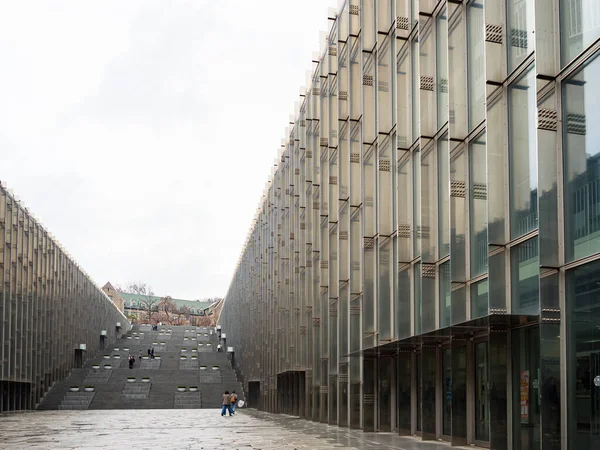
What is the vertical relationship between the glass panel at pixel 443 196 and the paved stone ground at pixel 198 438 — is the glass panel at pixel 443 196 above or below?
above

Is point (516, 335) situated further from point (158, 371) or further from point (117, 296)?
point (117, 296)

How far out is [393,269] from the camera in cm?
2544

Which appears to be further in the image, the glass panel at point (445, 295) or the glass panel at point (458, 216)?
the glass panel at point (445, 295)

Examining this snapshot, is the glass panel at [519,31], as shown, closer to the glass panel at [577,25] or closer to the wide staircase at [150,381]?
the glass panel at [577,25]

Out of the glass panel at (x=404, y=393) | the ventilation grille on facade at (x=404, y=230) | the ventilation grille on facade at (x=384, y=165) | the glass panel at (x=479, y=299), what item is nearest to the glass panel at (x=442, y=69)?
the ventilation grille on facade at (x=404, y=230)

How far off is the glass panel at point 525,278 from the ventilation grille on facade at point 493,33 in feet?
14.9

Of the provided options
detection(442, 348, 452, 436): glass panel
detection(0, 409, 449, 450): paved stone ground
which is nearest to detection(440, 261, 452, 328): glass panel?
detection(442, 348, 452, 436): glass panel

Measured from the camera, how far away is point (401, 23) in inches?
965

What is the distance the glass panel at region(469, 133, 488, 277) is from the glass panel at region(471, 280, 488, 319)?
0.93ft

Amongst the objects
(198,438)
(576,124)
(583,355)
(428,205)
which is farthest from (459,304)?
(198,438)

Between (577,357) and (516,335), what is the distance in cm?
323

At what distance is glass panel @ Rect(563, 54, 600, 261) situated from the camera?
45.5ft

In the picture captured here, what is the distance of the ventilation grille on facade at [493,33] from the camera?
17.7 m

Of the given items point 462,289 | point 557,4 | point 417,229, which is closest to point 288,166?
point 417,229
